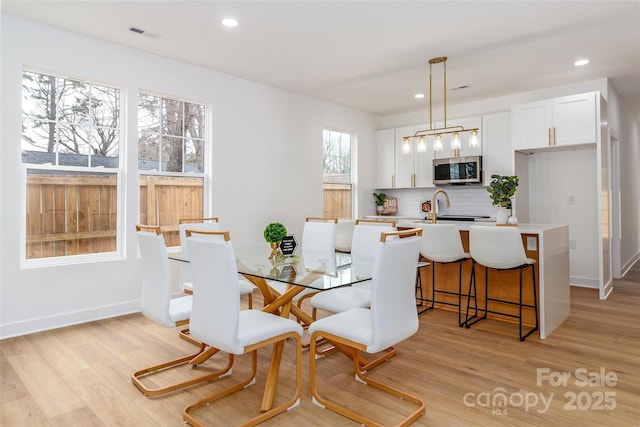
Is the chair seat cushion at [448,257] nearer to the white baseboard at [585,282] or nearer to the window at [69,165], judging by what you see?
the white baseboard at [585,282]

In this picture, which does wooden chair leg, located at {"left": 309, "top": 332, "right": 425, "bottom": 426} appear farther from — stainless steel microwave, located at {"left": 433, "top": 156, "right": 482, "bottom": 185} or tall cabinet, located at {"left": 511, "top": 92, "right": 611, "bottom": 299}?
stainless steel microwave, located at {"left": 433, "top": 156, "right": 482, "bottom": 185}

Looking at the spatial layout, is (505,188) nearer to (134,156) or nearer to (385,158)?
(385,158)

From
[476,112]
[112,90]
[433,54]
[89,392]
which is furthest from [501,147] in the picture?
[89,392]

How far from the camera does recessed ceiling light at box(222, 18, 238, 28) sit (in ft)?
10.8

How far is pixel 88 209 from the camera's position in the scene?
378 cm

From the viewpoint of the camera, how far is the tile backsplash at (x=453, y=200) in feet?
19.4

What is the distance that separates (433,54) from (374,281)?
3.07 m

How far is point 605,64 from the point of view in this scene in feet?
14.4

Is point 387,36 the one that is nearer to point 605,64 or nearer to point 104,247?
point 605,64

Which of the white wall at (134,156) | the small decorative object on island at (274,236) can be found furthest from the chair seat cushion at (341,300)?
the white wall at (134,156)

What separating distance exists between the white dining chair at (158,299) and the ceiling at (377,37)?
1.92 metres

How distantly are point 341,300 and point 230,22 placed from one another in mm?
2510

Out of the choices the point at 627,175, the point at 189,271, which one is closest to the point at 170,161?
the point at 189,271

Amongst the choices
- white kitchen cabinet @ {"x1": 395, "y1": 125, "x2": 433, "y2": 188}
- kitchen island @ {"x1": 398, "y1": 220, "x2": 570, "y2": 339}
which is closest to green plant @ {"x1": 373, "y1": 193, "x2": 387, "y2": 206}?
white kitchen cabinet @ {"x1": 395, "y1": 125, "x2": 433, "y2": 188}
